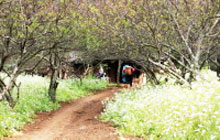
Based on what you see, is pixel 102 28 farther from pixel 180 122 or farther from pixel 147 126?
pixel 180 122

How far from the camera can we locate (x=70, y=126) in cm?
1263

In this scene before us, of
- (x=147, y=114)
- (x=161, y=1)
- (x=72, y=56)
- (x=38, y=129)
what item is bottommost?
(x=38, y=129)

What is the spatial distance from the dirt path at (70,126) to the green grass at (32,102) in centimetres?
48

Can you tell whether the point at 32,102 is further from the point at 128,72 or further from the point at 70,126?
the point at 128,72

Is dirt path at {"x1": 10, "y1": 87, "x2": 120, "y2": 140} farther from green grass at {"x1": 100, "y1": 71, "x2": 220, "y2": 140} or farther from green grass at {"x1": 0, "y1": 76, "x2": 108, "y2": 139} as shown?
green grass at {"x1": 100, "y1": 71, "x2": 220, "y2": 140}

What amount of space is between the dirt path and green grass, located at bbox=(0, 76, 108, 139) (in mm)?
484

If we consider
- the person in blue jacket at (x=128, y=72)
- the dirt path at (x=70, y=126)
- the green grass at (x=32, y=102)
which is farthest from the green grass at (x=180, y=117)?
the person in blue jacket at (x=128, y=72)

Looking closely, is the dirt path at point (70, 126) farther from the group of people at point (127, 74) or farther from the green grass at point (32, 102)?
the group of people at point (127, 74)

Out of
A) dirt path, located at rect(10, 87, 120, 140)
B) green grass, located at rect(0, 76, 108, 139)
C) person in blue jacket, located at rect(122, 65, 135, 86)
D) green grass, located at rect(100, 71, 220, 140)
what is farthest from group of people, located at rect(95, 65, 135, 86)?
green grass, located at rect(100, 71, 220, 140)

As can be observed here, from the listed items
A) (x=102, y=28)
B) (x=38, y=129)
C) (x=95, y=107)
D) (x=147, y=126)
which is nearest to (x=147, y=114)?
(x=147, y=126)

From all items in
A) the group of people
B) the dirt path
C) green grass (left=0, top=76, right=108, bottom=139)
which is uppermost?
the group of people

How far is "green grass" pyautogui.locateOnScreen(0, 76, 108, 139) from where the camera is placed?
444 inches

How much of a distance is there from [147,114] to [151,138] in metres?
2.14

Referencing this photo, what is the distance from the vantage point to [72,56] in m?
30.0
